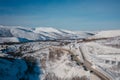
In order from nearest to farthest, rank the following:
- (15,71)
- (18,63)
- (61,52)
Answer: (15,71), (18,63), (61,52)

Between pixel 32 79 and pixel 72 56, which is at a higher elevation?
pixel 72 56

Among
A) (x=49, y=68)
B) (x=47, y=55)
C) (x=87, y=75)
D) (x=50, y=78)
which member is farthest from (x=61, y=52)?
(x=87, y=75)

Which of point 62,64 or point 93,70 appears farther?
point 62,64

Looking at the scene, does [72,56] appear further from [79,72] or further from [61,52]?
[79,72]

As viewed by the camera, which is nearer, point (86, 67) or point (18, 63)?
point (86, 67)

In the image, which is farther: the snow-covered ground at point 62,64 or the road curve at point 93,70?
the snow-covered ground at point 62,64

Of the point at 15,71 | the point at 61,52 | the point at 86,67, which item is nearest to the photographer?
the point at 86,67

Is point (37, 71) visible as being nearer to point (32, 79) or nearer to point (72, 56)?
point (32, 79)

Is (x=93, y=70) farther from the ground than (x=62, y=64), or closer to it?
closer to it

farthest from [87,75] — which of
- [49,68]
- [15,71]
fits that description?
[15,71]

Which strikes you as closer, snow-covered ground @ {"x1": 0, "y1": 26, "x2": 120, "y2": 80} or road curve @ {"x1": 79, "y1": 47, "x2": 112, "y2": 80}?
road curve @ {"x1": 79, "y1": 47, "x2": 112, "y2": 80}
